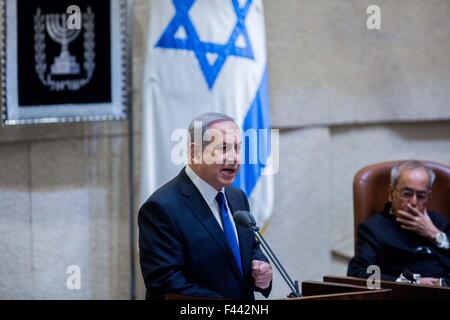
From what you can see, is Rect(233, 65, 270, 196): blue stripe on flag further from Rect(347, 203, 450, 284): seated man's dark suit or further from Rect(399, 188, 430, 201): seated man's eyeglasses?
Rect(399, 188, 430, 201): seated man's eyeglasses

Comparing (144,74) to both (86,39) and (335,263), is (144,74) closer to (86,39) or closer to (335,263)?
(86,39)

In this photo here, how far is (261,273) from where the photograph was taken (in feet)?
10.3

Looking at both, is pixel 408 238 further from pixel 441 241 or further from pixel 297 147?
pixel 297 147

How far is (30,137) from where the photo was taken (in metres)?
4.97

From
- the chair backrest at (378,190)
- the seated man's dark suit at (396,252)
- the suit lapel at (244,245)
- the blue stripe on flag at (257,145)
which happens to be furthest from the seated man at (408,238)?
the suit lapel at (244,245)

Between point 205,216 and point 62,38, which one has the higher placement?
point 62,38

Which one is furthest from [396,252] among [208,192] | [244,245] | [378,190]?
[208,192]

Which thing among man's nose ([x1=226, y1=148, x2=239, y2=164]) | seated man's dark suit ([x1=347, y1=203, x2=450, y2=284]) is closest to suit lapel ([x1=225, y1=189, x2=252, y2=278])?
man's nose ([x1=226, y1=148, x2=239, y2=164])

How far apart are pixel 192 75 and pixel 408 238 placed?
1.50 meters

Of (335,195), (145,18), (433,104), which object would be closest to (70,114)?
(145,18)

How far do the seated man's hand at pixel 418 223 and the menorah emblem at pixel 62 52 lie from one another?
6.47 feet
